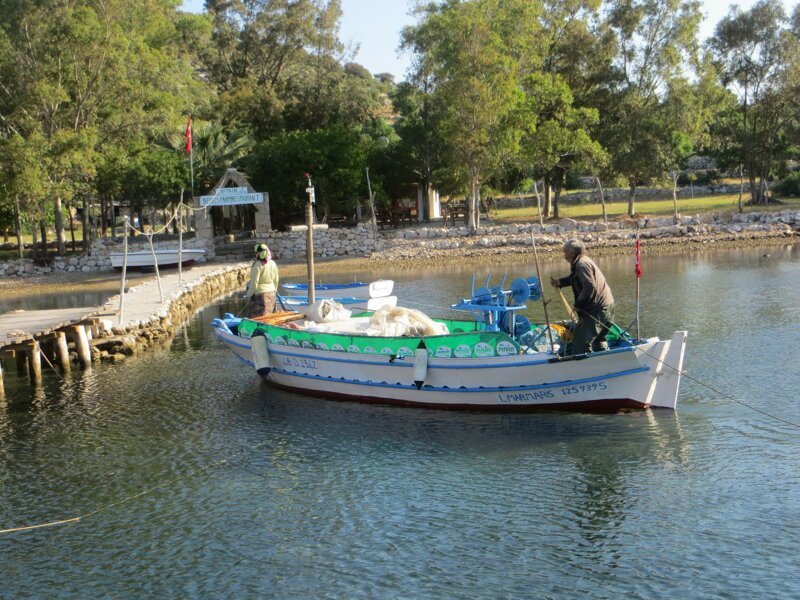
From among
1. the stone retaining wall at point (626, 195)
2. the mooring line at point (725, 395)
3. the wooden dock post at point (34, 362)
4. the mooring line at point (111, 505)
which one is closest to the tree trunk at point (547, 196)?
the stone retaining wall at point (626, 195)

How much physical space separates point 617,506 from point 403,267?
35.0 meters

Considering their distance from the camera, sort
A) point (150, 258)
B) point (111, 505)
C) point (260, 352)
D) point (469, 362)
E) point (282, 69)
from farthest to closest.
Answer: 1. point (282, 69)
2. point (150, 258)
3. point (260, 352)
4. point (469, 362)
5. point (111, 505)

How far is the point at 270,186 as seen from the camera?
172 ft

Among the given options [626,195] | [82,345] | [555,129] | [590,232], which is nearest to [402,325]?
[82,345]

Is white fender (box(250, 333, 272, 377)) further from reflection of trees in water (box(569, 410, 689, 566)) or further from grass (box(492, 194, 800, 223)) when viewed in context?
grass (box(492, 194, 800, 223))

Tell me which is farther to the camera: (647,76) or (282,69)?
(282,69)

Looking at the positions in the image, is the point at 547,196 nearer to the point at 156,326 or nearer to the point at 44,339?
the point at 156,326

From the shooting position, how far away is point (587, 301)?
1484 centimetres

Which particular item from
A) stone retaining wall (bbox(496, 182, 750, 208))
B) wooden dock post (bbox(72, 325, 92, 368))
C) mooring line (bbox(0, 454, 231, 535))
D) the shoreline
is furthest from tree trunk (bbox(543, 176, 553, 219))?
mooring line (bbox(0, 454, 231, 535))

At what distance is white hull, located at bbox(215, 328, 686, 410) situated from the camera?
48.9 feet

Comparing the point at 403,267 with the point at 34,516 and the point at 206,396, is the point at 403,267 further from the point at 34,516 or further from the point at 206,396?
the point at 34,516

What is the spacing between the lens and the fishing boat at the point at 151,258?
4662 centimetres

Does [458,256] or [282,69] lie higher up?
[282,69]

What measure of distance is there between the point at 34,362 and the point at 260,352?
6.33 meters
